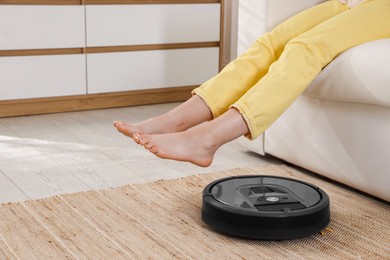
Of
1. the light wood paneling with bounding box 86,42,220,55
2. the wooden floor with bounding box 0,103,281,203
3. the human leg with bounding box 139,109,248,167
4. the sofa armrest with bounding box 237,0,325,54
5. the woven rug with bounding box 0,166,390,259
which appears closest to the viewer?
the woven rug with bounding box 0,166,390,259

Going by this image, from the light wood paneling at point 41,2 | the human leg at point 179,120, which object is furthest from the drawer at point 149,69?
the human leg at point 179,120

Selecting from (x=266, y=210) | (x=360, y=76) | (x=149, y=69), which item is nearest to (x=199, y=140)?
(x=266, y=210)

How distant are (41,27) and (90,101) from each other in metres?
0.45

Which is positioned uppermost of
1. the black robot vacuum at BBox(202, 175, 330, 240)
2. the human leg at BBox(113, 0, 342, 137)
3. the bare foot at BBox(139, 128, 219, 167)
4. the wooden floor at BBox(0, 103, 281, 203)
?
the human leg at BBox(113, 0, 342, 137)

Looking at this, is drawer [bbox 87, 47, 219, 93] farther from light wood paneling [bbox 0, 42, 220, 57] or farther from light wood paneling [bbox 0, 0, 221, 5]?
light wood paneling [bbox 0, 0, 221, 5]

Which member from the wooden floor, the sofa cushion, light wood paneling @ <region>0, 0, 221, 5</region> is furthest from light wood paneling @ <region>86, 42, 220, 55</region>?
the sofa cushion

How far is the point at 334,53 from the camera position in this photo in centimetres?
187

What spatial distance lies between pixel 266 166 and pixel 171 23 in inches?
52.0

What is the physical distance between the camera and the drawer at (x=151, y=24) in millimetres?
3193

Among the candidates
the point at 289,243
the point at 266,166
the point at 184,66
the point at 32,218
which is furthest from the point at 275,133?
the point at 184,66

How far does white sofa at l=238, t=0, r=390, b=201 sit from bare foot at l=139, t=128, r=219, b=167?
0.45 metres

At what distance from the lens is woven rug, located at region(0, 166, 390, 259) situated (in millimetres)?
1565

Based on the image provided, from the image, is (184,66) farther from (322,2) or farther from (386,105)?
(386,105)

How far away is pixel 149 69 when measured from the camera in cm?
338
